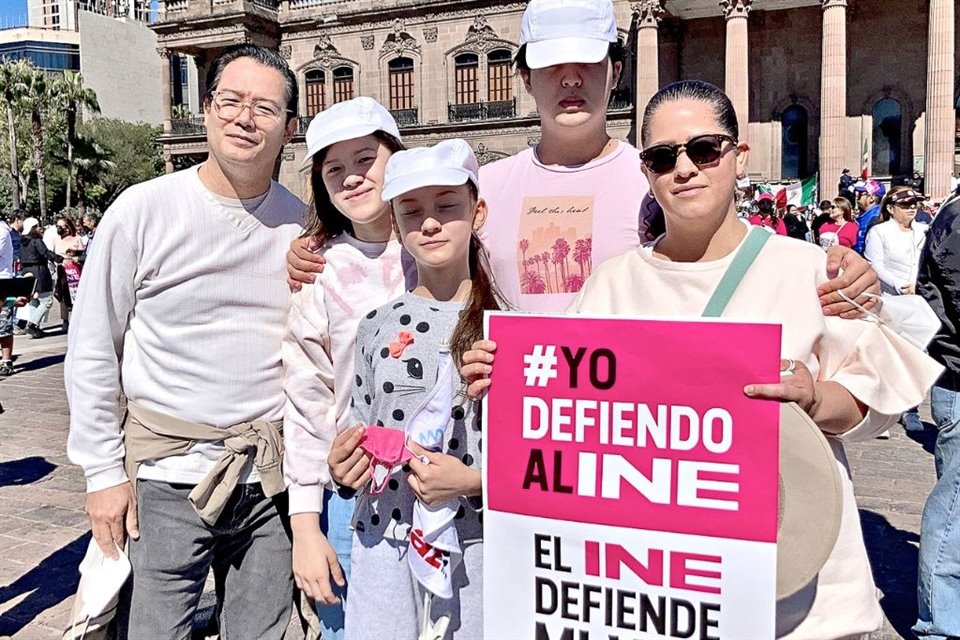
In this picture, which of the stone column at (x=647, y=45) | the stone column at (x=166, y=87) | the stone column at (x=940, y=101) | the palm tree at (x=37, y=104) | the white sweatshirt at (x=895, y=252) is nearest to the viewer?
the white sweatshirt at (x=895, y=252)

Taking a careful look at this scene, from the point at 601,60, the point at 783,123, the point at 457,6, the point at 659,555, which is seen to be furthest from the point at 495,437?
the point at 457,6

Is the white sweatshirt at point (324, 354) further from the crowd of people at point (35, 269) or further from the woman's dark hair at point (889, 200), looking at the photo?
the crowd of people at point (35, 269)

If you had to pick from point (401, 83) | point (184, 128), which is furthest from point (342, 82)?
point (184, 128)

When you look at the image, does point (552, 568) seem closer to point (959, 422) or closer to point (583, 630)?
point (583, 630)

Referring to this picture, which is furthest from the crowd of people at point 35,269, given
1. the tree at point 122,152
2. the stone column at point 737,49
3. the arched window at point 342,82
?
the tree at point 122,152

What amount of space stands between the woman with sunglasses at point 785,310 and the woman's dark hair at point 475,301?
131mm

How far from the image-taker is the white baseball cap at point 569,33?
93.0 inches

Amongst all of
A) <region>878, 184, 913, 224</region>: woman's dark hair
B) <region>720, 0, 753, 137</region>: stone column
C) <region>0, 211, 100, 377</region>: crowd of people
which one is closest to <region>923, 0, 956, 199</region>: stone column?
<region>720, 0, 753, 137</region>: stone column

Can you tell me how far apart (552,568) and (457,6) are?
3415 centimetres

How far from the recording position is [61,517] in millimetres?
5809

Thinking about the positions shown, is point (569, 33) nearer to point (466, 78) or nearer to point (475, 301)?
point (475, 301)

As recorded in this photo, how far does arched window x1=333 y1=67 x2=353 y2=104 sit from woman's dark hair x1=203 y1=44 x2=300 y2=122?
115 feet

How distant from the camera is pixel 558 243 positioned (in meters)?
2.50

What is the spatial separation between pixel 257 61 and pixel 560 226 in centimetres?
110
